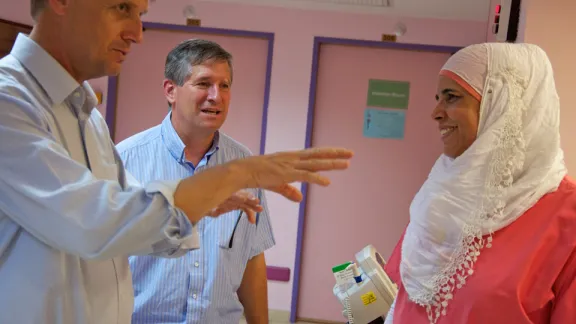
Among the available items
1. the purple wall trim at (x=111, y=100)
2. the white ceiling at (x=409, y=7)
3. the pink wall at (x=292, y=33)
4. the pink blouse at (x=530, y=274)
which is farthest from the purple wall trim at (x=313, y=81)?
the pink blouse at (x=530, y=274)

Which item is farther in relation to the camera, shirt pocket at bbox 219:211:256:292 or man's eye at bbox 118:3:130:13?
shirt pocket at bbox 219:211:256:292

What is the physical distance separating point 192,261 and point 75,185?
2.66 feet

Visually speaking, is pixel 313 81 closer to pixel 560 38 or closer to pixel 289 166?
pixel 560 38

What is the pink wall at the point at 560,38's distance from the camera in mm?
1710

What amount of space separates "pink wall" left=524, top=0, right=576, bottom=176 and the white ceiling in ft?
7.10

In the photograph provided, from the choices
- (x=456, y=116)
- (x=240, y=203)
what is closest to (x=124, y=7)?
(x=240, y=203)

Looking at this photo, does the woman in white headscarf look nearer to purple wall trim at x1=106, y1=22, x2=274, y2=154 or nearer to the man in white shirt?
the man in white shirt

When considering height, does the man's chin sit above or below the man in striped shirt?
above

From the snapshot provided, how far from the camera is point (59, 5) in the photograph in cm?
Result: 91

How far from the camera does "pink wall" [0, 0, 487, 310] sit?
13.4ft

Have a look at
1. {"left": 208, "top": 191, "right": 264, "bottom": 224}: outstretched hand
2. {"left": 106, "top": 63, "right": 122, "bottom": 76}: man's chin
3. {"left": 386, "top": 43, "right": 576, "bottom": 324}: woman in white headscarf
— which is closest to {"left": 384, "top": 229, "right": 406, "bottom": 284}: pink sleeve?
{"left": 386, "top": 43, "right": 576, "bottom": 324}: woman in white headscarf

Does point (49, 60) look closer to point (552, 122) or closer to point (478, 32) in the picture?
point (552, 122)

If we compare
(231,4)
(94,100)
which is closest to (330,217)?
(231,4)

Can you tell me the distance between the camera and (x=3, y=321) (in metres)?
0.84
